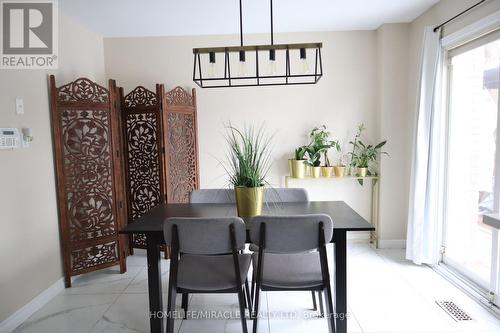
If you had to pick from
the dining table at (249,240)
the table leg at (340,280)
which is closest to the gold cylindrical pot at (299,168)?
the dining table at (249,240)

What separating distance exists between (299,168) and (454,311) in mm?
1838

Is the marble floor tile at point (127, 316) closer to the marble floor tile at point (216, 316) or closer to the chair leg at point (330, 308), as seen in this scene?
the marble floor tile at point (216, 316)

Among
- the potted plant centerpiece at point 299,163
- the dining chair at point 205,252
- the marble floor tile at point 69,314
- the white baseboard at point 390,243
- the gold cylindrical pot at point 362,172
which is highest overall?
the potted plant centerpiece at point 299,163

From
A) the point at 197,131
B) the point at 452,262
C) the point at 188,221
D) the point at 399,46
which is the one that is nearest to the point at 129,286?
the point at 188,221

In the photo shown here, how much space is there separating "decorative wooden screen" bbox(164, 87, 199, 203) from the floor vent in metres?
2.56

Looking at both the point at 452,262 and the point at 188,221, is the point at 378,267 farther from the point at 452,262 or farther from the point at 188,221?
the point at 188,221

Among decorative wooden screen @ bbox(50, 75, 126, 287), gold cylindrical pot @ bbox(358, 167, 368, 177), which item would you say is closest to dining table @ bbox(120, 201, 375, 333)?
decorative wooden screen @ bbox(50, 75, 126, 287)

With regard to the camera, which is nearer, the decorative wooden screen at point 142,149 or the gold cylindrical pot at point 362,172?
the decorative wooden screen at point 142,149

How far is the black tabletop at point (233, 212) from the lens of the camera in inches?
73.0

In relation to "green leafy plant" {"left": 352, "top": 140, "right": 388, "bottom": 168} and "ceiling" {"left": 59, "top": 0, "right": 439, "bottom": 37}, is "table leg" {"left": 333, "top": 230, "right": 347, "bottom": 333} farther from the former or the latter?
"ceiling" {"left": 59, "top": 0, "right": 439, "bottom": 37}

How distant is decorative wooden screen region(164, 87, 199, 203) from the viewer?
3.24 metres

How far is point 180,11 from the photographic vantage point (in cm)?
293

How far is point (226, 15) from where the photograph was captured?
10.1 feet

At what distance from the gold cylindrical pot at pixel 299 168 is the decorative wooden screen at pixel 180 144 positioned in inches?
44.6
